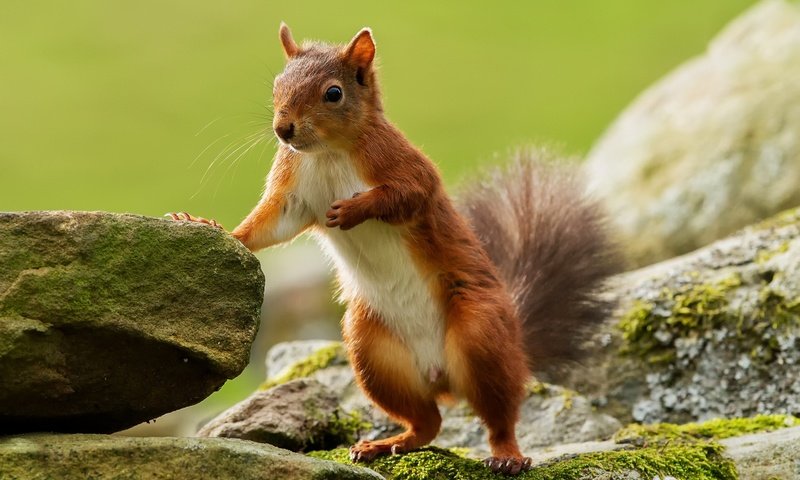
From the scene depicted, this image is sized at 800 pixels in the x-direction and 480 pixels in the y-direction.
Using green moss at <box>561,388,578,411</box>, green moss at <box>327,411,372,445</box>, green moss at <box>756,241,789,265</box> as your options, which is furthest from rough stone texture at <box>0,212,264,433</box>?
green moss at <box>756,241,789,265</box>

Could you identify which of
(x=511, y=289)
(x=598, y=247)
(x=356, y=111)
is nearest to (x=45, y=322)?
(x=356, y=111)

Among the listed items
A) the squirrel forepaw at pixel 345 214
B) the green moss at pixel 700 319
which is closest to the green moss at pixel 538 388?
the green moss at pixel 700 319

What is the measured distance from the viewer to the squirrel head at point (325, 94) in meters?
4.10

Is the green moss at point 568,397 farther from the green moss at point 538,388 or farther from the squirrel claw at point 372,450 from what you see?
the squirrel claw at point 372,450

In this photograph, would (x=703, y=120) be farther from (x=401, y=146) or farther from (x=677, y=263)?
(x=401, y=146)

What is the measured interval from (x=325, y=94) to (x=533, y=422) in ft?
6.21

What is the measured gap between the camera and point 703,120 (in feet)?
25.6

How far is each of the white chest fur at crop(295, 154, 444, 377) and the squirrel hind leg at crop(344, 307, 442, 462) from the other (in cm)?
5

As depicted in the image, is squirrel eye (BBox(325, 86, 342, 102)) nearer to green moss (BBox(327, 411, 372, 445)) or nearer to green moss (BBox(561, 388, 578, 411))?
green moss (BBox(327, 411, 372, 445))

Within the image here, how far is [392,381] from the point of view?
434 cm

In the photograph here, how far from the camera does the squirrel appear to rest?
13.5 ft

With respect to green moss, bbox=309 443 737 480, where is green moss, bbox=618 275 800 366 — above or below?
above

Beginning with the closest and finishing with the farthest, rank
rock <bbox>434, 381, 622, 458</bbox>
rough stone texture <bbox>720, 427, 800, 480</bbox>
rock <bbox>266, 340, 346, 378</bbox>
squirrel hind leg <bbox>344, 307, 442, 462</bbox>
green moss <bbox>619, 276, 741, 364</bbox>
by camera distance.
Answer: rough stone texture <bbox>720, 427, 800, 480</bbox> → squirrel hind leg <bbox>344, 307, 442, 462</bbox> → rock <bbox>434, 381, 622, 458</bbox> → green moss <bbox>619, 276, 741, 364</bbox> → rock <bbox>266, 340, 346, 378</bbox>

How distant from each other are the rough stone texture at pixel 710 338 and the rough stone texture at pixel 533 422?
30 centimetres
